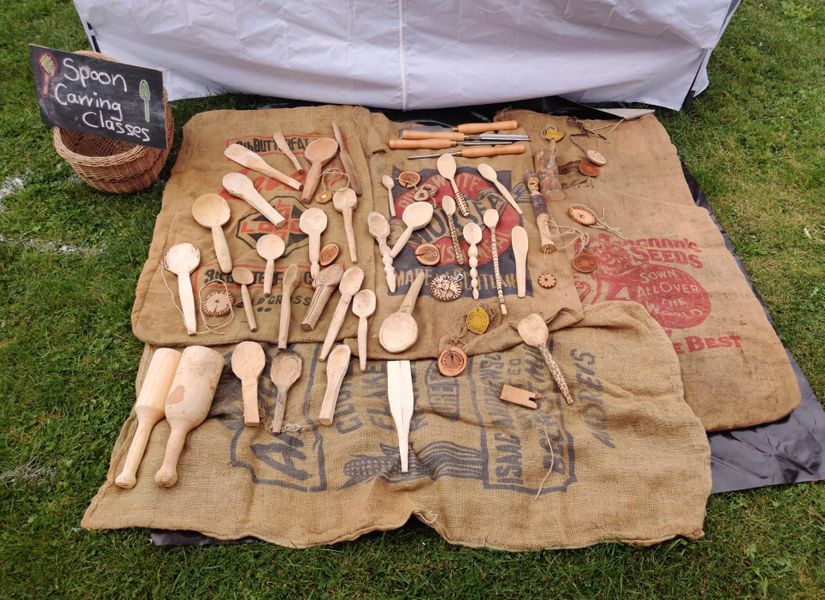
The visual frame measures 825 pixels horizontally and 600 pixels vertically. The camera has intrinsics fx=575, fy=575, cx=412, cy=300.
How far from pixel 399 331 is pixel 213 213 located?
1.22 m

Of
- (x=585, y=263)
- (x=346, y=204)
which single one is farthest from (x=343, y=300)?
(x=585, y=263)

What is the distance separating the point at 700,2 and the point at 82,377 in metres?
3.86

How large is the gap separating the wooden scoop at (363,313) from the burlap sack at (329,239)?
0.05 m

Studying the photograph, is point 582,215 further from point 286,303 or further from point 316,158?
point 286,303

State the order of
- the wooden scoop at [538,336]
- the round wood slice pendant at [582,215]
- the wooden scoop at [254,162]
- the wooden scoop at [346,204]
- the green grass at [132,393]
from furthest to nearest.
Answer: the wooden scoop at [254,162] → the round wood slice pendant at [582,215] → the wooden scoop at [346,204] → the wooden scoop at [538,336] → the green grass at [132,393]

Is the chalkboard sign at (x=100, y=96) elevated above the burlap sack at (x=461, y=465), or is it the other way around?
the chalkboard sign at (x=100, y=96)

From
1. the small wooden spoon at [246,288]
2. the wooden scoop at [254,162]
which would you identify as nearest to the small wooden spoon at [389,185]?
the wooden scoop at [254,162]

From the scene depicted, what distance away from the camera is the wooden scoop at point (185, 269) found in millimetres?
2633

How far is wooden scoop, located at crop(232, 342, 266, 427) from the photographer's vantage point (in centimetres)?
236

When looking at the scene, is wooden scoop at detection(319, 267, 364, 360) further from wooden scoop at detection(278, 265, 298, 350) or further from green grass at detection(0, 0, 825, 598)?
green grass at detection(0, 0, 825, 598)

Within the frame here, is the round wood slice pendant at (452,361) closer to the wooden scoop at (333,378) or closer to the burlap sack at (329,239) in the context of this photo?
the burlap sack at (329,239)

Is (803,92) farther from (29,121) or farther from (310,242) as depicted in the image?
(29,121)

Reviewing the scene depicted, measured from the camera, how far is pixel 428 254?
292cm

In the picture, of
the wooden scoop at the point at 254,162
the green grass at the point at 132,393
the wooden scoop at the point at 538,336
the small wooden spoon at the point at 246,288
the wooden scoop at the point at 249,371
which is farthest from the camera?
the wooden scoop at the point at 254,162
